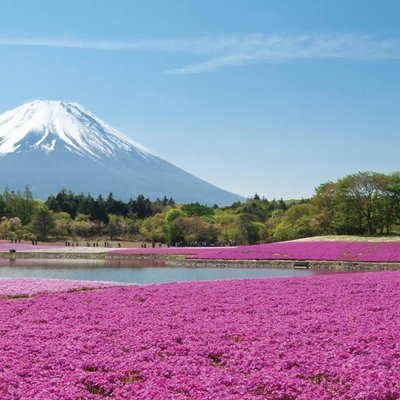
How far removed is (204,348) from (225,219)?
91587 millimetres

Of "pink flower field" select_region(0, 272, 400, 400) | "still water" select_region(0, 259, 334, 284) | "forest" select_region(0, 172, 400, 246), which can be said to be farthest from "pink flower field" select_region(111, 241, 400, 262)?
"pink flower field" select_region(0, 272, 400, 400)

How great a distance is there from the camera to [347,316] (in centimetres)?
1503

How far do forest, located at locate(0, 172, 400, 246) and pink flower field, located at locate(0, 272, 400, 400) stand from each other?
60.4 meters

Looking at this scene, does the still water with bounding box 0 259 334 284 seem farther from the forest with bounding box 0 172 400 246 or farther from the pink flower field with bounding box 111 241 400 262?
the forest with bounding box 0 172 400 246

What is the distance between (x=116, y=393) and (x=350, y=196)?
72.5 m

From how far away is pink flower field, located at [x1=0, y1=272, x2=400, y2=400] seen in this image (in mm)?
8797

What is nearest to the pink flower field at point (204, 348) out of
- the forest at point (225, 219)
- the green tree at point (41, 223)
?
the forest at point (225, 219)

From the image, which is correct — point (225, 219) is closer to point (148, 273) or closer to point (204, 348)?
point (148, 273)

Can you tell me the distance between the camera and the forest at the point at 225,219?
77.6 meters

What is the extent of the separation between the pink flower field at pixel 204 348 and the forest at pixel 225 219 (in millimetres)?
60389

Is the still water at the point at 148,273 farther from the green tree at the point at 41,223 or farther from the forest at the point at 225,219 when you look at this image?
the green tree at the point at 41,223

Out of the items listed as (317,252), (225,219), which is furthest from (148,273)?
(225,219)

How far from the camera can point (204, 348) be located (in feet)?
37.2

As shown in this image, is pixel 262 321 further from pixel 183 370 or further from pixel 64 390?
pixel 64 390
